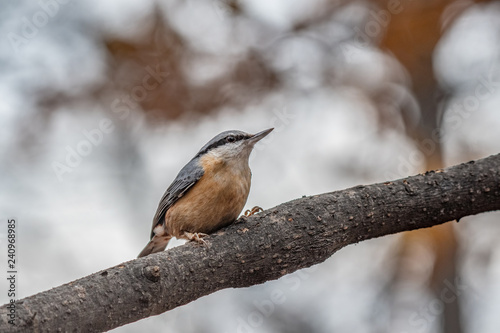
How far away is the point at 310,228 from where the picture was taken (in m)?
2.61

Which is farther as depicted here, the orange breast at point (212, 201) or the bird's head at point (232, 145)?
the bird's head at point (232, 145)

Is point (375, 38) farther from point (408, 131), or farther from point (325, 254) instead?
point (325, 254)

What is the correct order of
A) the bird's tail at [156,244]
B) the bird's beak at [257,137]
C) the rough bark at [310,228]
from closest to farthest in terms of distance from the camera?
the rough bark at [310,228] → the bird's beak at [257,137] → the bird's tail at [156,244]

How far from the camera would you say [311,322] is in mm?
5520

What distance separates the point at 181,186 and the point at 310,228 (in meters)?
1.25

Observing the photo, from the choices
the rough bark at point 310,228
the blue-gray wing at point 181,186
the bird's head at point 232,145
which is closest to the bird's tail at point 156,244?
the blue-gray wing at point 181,186

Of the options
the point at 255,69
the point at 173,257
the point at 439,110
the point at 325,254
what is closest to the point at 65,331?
the point at 173,257

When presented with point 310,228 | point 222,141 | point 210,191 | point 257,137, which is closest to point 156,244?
point 210,191

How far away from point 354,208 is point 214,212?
1.00m

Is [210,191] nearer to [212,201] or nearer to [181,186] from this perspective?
[212,201]

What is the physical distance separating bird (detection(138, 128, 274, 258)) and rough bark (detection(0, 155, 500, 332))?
42 cm

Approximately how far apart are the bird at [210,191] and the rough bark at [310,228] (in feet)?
1.36

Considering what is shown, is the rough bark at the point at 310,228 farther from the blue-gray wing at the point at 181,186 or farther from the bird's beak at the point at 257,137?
the bird's beak at the point at 257,137

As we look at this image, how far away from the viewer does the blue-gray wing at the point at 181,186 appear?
3.52 metres
